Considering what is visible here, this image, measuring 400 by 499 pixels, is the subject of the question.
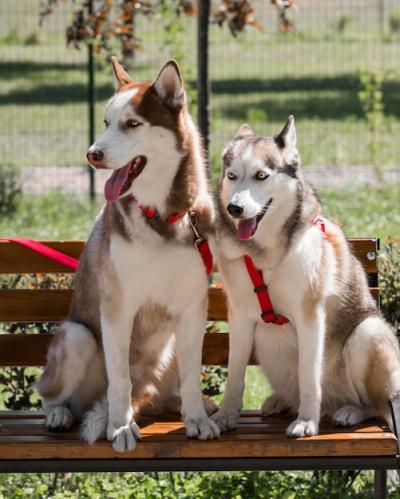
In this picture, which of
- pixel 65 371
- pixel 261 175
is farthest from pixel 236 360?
pixel 261 175

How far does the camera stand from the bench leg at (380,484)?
4723 mm

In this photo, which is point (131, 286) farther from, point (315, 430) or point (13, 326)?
point (13, 326)

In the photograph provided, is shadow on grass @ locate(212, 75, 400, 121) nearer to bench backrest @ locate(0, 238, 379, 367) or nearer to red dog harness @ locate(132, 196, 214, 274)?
bench backrest @ locate(0, 238, 379, 367)

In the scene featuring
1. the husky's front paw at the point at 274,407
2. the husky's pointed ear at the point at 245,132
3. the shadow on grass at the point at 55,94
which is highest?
the husky's pointed ear at the point at 245,132

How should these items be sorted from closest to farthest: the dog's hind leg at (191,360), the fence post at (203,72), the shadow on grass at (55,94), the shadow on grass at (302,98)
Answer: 1. the dog's hind leg at (191,360)
2. the fence post at (203,72)
3. the shadow on grass at (302,98)
4. the shadow on grass at (55,94)

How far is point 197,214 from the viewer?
170 inches

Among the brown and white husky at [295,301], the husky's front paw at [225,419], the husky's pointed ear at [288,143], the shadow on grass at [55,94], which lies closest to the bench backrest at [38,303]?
the brown and white husky at [295,301]

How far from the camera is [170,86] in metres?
4.12

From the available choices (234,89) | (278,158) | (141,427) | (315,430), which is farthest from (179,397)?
(234,89)

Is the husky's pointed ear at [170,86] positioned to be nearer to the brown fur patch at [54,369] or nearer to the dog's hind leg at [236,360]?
the dog's hind leg at [236,360]

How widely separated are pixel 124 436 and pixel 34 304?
1.12m

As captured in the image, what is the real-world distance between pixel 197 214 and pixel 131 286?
1.33 feet

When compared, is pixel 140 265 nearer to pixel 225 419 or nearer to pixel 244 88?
pixel 225 419

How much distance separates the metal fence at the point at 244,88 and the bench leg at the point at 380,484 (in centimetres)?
737
